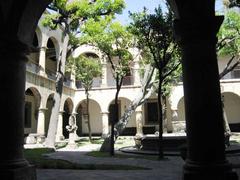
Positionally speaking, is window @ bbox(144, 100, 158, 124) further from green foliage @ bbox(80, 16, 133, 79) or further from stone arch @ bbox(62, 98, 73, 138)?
green foliage @ bbox(80, 16, 133, 79)

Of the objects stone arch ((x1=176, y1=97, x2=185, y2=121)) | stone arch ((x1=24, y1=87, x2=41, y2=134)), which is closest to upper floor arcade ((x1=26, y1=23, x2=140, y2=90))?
stone arch ((x1=24, y1=87, x2=41, y2=134))

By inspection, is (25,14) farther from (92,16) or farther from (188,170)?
(92,16)

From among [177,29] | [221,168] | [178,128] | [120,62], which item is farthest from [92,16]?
[221,168]

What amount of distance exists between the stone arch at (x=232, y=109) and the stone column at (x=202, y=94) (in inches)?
1031

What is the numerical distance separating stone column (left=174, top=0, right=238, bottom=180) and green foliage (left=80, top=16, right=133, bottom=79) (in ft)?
32.8

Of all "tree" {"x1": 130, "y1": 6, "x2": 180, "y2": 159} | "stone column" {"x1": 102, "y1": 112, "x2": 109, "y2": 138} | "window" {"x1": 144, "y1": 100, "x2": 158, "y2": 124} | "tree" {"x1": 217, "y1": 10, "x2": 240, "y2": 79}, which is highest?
"tree" {"x1": 217, "y1": 10, "x2": 240, "y2": 79}

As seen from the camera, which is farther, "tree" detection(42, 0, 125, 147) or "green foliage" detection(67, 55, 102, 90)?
"green foliage" detection(67, 55, 102, 90)

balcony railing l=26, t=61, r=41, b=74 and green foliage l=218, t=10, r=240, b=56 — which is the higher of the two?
green foliage l=218, t=10, r=240, b=56

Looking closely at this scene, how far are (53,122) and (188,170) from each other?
554 inches

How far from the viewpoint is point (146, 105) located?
31203 mm

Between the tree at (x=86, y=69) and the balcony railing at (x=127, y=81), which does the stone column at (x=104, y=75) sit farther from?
the tree at (x=86, y=69)

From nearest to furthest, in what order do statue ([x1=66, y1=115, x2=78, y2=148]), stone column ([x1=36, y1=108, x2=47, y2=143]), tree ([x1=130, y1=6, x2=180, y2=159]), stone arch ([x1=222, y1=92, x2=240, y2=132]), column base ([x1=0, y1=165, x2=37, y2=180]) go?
1. column base ([x1=0, y1=165, x2=37, y2=180])
2. tree ([x1=130, y1=6, x2=180, y2=159])
3. statue ([x1=66, y1=115, x2=78, y2=148])
4. stone column ([x1=36, y1=108, x2=47, y2=143])
5. stone arch ([x1=222, y1=92, x2=240, y2=132])

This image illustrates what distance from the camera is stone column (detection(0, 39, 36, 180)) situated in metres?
5.14

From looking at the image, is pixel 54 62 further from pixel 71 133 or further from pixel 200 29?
pixel 200 29
